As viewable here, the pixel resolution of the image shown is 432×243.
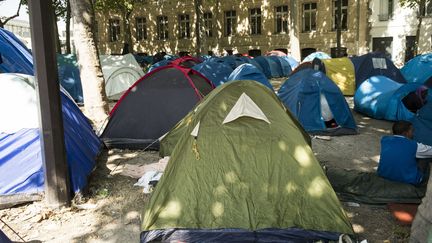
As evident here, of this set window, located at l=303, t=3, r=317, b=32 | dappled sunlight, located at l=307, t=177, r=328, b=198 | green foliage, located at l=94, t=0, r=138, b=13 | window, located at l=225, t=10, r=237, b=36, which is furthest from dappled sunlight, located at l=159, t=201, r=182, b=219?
window, located at l=225, t=10, r=237, b=36

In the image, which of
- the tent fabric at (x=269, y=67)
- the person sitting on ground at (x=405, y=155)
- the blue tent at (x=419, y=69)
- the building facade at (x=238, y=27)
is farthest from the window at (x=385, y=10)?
the person sitting on ground at (x=405, y=155)

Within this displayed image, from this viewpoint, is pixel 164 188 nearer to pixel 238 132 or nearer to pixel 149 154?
pixel 238 132

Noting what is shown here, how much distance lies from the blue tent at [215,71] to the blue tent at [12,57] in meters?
7.04

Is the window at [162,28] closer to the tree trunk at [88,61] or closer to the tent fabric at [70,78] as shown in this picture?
the tent fabric at [70,78]

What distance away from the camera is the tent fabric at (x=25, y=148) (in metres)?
4.72

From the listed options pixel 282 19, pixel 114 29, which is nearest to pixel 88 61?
pixel 282 19

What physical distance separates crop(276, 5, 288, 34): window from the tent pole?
25890 millimetres

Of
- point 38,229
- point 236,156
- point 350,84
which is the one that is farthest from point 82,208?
point 350,84

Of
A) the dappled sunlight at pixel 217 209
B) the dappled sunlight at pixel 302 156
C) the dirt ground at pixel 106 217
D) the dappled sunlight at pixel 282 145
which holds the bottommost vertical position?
the dirt ground at pixel 106 217

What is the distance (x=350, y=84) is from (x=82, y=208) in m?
10.5

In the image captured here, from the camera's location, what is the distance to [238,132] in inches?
169

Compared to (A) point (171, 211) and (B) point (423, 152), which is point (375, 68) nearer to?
(B) point (423, 152)

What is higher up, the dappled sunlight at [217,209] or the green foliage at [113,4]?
the green foliage at [113,4]

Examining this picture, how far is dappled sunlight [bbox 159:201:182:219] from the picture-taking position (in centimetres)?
386
